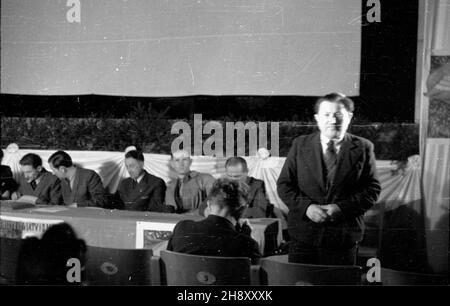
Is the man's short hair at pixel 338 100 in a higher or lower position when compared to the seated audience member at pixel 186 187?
higher

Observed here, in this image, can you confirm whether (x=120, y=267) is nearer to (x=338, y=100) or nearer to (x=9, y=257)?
(x=9, y=257)

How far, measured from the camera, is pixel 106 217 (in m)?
2.64

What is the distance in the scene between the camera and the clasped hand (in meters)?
2.56

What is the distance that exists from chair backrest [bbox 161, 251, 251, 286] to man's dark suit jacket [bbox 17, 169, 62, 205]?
0.62 meters

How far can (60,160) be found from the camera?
8.81ft

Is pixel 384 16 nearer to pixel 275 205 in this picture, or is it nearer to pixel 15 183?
pixel 275 205

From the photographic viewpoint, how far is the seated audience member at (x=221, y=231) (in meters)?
2.56

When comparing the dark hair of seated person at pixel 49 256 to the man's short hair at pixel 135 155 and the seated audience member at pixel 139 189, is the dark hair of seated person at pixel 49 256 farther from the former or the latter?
the man's short hair at pixel 135 155

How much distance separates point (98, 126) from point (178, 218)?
1.95 ft

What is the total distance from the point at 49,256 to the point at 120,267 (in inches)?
15.6

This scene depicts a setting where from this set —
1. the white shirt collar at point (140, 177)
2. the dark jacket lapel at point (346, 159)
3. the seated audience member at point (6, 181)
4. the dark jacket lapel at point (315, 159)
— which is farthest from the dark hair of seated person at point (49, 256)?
the dark jacket lapel at point (346, 159)

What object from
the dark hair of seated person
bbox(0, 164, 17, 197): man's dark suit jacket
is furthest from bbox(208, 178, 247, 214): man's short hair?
bbox(0, 164, 17, 197): man's dark suit jacket

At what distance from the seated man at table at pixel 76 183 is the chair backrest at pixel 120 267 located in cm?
23

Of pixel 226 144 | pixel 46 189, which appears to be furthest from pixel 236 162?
pixel 46 189
